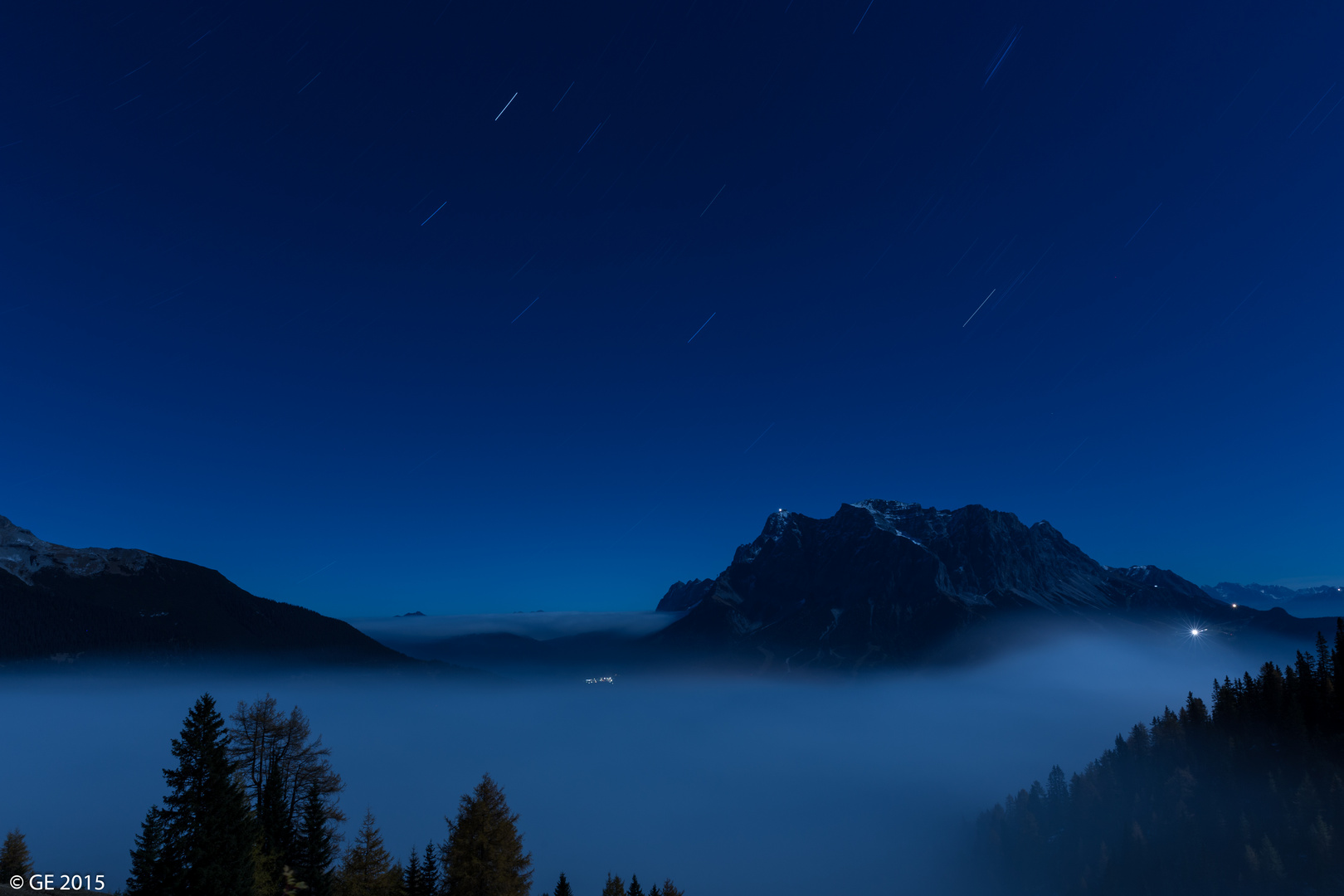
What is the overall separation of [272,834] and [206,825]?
16774 millimetres

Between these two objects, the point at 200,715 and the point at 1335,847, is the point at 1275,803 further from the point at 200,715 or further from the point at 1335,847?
the point at 200,715

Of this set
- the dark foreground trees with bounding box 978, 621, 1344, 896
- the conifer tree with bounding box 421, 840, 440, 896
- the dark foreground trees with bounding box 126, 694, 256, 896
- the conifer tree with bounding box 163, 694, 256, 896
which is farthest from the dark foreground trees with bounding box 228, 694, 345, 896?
the dark foreground trees with bounding box 978, 621, 1344, 896

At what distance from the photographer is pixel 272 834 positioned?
42.9 m

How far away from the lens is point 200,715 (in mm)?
31109

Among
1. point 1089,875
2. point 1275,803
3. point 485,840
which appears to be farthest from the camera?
point 1089,875

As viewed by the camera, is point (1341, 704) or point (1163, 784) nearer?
point (1341, 704)

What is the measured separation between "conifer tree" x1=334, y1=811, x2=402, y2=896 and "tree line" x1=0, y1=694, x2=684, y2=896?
0.26ft

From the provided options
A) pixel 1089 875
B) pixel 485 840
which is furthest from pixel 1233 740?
pixel 485 840

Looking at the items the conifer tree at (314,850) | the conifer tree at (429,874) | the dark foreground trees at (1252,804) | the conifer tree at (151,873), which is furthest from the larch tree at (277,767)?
the dark foreground trees at (1252,804)

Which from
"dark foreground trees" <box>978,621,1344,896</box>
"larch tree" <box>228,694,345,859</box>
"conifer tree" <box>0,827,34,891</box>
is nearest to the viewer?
"larch tree" <box>228,694,345,859</box>

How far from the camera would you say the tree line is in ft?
97.3

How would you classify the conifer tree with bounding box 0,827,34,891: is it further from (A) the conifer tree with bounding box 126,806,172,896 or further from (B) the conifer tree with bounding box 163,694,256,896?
(B) the conifer tree with bounding box 163,694,256,896

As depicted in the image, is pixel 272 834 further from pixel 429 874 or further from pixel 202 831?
pixel 202 831

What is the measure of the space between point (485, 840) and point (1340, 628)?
665ft
